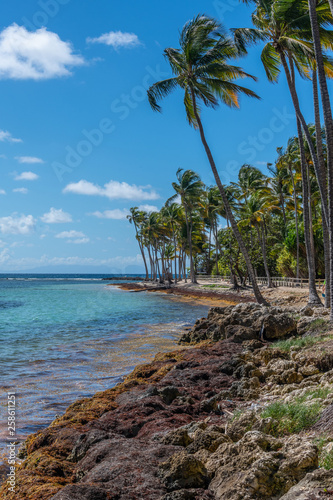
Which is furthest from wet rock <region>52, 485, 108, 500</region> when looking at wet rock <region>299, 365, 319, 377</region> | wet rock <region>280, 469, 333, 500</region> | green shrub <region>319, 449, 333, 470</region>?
wet rock <region>299, 365, 319, 377</region>

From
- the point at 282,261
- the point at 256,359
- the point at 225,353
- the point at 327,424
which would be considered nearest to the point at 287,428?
the point at 327,424

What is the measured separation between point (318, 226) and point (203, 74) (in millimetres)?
19087

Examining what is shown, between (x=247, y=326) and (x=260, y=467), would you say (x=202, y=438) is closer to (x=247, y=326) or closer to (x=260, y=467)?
(x=260, y=467)

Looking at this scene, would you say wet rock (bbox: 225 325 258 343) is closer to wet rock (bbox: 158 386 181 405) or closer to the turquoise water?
the turquoise water

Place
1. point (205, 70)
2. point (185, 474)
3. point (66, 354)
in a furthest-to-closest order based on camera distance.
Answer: point (205, 70) < point (66, 354) < point (185, 474)

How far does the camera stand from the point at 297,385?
664cm

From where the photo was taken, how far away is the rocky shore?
3.71 meters

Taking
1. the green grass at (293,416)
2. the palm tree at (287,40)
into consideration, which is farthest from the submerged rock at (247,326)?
the green grass at (293,416)

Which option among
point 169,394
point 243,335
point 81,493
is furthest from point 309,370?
point 243,335

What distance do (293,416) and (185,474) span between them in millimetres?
1689

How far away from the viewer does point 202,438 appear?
4.87 m

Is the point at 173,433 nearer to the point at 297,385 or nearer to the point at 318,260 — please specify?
the point at 297,385

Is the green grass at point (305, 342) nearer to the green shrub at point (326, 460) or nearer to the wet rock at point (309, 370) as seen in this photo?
the wet rock at point (309, 370)

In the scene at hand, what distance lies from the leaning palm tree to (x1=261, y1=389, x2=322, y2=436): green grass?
14.6m
